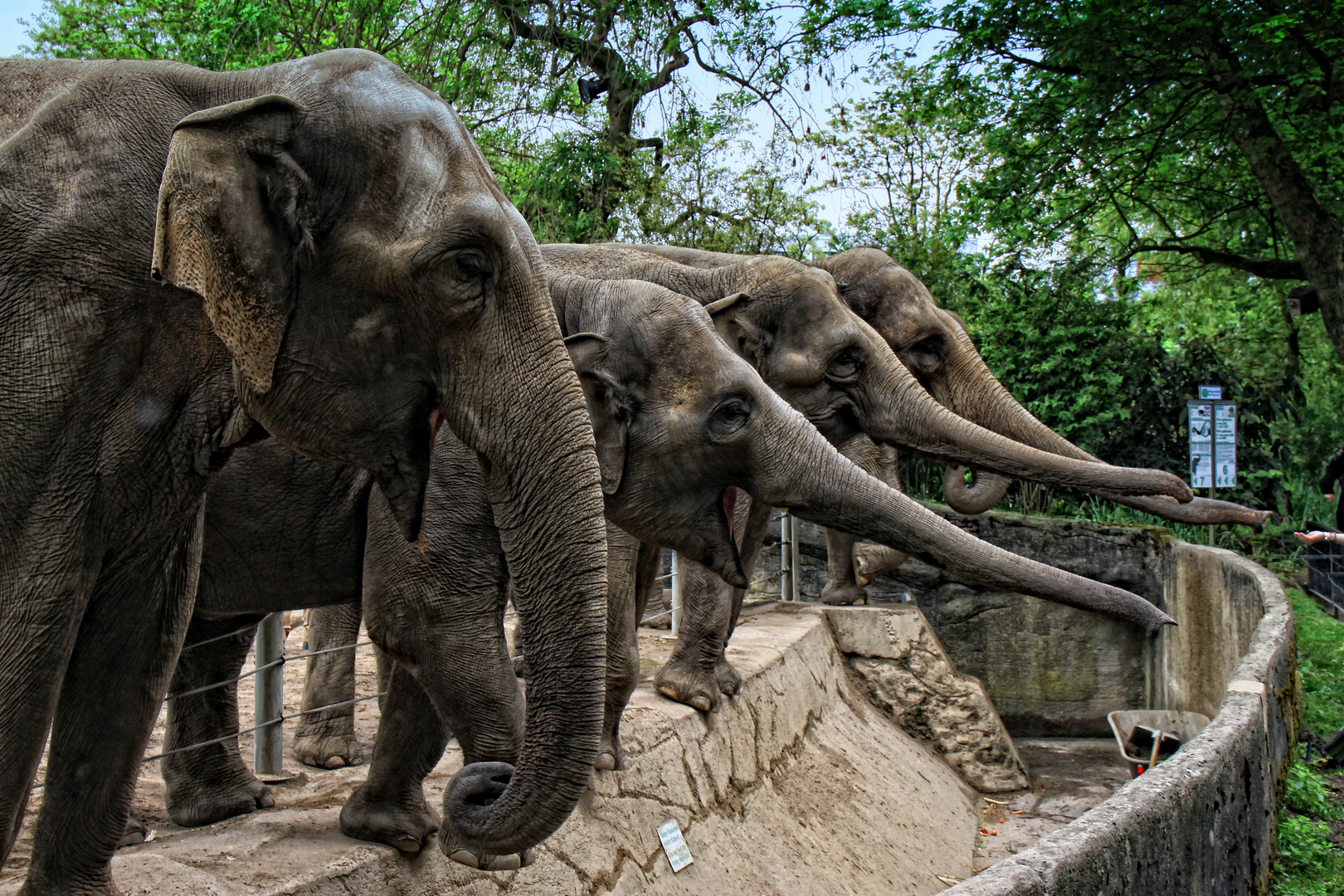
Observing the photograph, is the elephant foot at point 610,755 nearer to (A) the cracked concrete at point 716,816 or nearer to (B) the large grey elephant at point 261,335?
(A) the cracked concrete at point 716,816

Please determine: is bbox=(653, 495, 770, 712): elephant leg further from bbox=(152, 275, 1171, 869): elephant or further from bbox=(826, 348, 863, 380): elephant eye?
bbox=(152, 275, 1171, 869): elephant

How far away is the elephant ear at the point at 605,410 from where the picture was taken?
12.8ft

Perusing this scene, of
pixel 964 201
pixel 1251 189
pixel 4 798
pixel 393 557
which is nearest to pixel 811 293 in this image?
pixel 393 557

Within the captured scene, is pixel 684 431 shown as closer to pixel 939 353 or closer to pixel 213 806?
pixel 213 806

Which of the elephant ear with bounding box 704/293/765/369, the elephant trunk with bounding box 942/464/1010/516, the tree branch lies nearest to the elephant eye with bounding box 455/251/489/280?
the elephant ear with bounding box 704/293/765/369

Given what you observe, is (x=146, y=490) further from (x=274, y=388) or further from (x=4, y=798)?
(x=4, y=798)

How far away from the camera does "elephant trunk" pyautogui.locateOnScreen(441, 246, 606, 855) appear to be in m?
2.33

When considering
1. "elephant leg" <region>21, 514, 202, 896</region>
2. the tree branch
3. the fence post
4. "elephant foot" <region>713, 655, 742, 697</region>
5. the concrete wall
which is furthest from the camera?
the tree branch

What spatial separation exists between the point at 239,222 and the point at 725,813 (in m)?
4.25

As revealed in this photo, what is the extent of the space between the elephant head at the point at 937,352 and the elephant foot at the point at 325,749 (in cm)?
347

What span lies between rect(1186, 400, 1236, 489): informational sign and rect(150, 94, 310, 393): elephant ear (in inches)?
416

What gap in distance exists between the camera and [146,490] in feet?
7.85

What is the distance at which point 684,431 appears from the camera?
12.9 ft

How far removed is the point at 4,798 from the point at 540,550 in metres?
1.14
